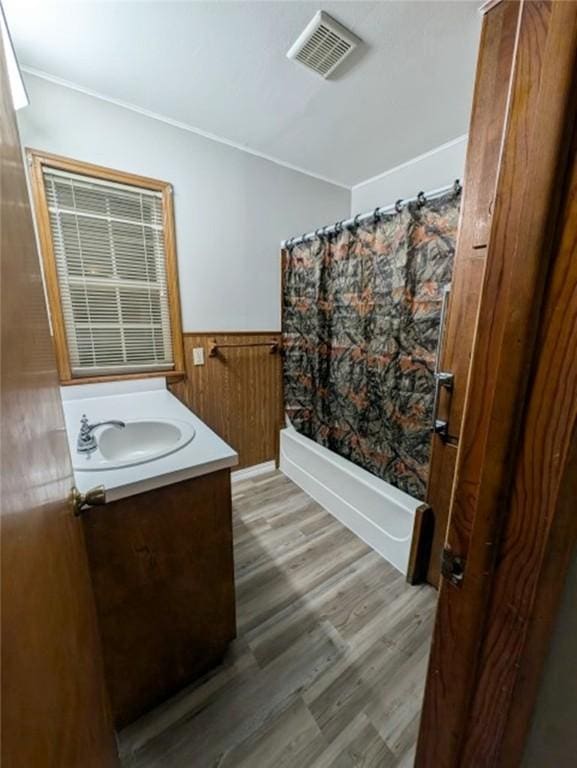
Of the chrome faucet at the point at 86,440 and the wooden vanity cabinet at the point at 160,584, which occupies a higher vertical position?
the chrome faucet at the point at 86,440

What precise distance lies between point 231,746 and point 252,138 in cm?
300

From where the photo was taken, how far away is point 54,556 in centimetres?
51

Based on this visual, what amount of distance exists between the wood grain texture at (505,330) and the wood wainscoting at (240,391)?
1991 mm

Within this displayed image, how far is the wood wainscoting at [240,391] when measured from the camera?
2.25m

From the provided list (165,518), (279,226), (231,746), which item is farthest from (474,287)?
(231,746)

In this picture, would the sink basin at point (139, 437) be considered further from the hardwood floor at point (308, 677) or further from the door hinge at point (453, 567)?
the door hinge at point (453, 567)

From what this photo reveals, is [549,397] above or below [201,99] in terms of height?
below

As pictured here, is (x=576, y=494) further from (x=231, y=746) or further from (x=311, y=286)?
(x=311, y=286)

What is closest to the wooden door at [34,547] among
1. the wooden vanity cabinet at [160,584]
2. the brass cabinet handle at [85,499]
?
the brass cabinet handle at [85,499]

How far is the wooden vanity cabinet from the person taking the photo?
0.94 meters

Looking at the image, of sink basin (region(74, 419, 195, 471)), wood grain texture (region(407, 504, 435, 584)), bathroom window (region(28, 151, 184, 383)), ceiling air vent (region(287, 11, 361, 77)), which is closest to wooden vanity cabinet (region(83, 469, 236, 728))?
sink basin (region(74, 419, 195, 471))

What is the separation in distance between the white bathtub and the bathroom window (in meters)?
1.18

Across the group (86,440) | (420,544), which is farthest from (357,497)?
(86,440)

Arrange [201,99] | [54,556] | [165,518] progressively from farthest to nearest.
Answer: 1. [201,99]
2. [165,518]
3. [54,556]
